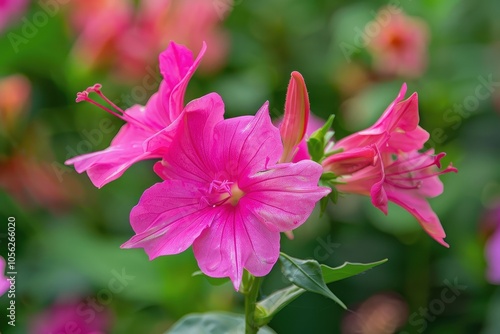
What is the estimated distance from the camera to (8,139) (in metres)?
1.70

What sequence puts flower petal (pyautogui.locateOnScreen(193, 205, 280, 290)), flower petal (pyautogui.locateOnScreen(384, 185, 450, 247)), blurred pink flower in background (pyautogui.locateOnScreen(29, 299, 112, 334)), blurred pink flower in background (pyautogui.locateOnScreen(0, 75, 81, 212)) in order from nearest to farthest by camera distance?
flower petal (pyautogui.locateOnScreen(193, 205, 280, 290))
flower petal (pyautogui.locateOnScreen(384, 185, 450, 247))
blurred pink flower in background (pyautogui.locateOnScreen(29, 299, 112, 334))
blurred pink flower in background (pyautogui.locateOnScreen(0, 75, 81, 212))

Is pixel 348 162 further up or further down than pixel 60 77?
further up

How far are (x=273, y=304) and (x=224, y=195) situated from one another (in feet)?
0.44

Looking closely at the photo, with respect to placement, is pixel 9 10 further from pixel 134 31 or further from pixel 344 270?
pixel 344 270

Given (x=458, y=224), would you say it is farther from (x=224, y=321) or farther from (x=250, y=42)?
(x=224, y=321)

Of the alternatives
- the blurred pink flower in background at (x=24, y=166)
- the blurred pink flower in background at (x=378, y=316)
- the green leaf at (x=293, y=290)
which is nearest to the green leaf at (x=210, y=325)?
the green leaf at (x=293, y=290)

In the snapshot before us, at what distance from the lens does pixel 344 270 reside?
73 cm

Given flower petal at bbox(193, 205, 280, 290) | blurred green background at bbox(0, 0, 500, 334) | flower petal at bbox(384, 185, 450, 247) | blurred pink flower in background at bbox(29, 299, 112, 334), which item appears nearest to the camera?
flower petal at bbox(193, 205, 280, 290)

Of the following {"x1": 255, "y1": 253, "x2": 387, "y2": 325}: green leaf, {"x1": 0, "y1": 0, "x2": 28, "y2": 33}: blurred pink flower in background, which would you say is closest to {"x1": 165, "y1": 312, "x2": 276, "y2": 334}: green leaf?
{"x1": 255, "y1": 253, "x2": 387, "y2": 325}: green leaf

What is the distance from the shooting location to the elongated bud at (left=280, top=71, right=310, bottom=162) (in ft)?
2.54

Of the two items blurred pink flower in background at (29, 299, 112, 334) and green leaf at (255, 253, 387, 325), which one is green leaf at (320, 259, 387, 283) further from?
blurred pink flower in background at (29, 299, 112, 334)

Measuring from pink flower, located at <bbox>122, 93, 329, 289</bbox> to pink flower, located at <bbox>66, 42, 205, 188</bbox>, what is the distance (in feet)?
0.07

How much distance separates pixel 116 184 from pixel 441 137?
718mm

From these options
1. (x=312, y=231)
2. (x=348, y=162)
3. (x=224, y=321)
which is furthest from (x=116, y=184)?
(x=348, y=162)
